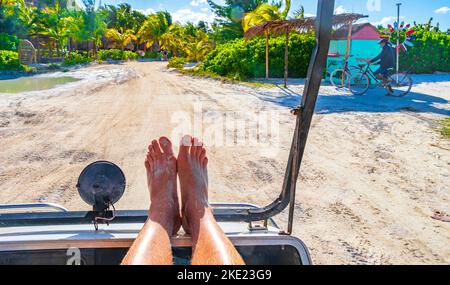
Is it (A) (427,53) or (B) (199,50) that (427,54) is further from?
(B) (199,50)

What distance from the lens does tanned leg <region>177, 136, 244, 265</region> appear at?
4.69 ft

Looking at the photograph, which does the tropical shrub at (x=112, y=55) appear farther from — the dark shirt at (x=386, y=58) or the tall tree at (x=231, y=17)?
the dark shirt at (x=386, y=58)

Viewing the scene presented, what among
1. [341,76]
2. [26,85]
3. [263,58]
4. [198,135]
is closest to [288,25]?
[341,76]

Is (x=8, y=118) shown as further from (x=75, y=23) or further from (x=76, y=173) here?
(x=75, y=23)

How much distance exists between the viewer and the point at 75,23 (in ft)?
124

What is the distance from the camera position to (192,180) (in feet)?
7.54

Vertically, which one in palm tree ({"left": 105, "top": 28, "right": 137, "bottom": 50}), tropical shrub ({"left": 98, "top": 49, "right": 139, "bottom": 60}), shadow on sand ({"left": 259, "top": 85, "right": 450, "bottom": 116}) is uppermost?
palm tree ({"left": 105, "top": 28, "right": 137, "bottom": 50})

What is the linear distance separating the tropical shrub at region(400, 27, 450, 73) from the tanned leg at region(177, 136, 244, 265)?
2101 centimetres

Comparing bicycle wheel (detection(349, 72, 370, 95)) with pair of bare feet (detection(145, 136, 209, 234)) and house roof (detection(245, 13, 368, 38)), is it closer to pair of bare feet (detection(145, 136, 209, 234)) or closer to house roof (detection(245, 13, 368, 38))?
house roof (detection(245, 13, 368, 38))

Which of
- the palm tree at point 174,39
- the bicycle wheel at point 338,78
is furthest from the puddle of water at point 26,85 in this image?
the palm tree at point 174,39

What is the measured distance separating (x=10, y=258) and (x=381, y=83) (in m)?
13.5

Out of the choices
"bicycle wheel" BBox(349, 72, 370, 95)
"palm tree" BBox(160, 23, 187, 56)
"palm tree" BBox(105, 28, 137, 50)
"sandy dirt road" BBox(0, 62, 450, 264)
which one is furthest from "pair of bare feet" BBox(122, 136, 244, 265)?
"palm tree" BBox(105, 28, 137, 50)

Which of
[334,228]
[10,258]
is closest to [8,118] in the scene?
[334,228]

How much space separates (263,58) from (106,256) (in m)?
19.1
